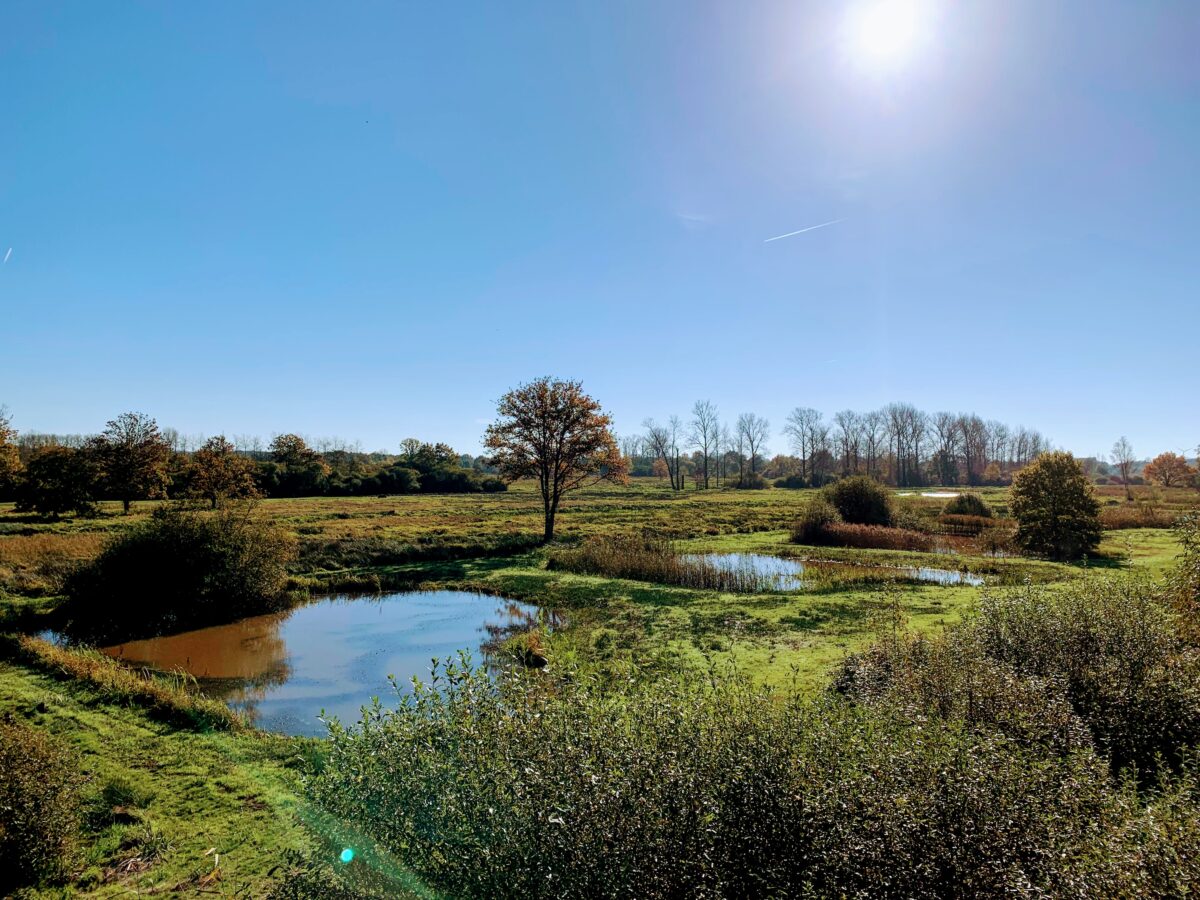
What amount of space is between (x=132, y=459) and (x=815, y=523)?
49148mm

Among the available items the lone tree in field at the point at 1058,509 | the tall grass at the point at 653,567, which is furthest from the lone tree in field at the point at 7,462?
the lone tree in field at the point at 1058,509

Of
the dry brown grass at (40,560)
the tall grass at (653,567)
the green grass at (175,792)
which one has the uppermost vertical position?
the dry brown grass at (40,560)

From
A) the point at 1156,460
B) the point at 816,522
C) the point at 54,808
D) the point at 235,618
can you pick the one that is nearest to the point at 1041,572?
the point at 816,522

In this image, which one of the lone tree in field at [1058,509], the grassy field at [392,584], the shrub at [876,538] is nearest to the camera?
the grassy field at [392,584]

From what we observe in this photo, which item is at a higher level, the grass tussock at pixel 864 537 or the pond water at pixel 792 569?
the grass tussock at pixel 864 537

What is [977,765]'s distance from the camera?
401cm

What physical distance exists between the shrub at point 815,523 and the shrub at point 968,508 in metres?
11.5

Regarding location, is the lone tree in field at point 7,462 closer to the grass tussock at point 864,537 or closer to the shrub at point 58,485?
the shrub at point 58,485

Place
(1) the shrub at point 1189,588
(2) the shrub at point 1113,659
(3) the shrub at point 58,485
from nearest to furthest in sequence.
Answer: (2) the shrub at point 1113,659, (1) the shrub at point 1189,588, (3) the shrub at point 58,485

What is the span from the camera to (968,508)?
38.6 metres

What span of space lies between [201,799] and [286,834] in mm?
Result: 1708

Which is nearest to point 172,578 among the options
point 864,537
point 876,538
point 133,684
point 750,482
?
point 133,684

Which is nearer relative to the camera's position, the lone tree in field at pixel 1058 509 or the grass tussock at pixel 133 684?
the grass tussock at pixel 133 684

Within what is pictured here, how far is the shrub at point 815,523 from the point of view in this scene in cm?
3203
